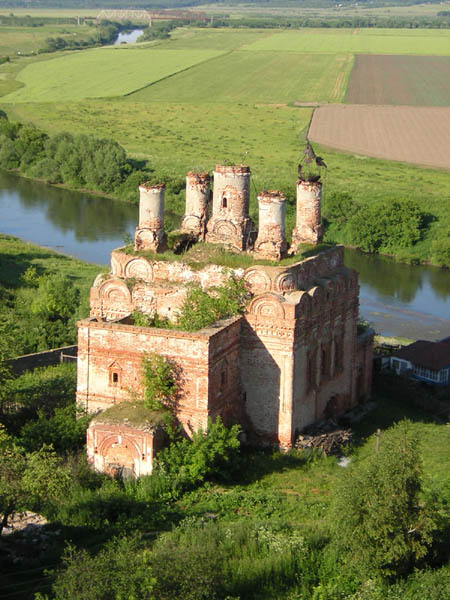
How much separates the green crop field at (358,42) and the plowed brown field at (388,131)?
36481mm

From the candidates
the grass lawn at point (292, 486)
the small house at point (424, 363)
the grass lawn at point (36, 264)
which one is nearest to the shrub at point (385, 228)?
the grass lawn at point (36, 264)

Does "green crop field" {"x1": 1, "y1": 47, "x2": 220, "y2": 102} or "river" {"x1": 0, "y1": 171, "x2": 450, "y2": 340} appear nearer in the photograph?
"river" {"x1": 0, "y1": 171, "x2": 450, "y2": 340}

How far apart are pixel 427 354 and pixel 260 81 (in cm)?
6569

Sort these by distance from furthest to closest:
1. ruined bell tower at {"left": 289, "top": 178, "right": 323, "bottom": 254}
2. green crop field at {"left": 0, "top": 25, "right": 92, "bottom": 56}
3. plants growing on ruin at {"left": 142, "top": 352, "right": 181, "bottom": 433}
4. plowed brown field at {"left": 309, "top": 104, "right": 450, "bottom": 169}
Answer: green crop field at {"left": 0, "top": 25, "right": 92, "bottom": 56} → plowed brown field at {"left": 309, "top": 104, "right": 450, "bottom": 169} → ruined bell tower at {"left": 289, "top": 178, "right": 323, "bottom": 254} → plants growing on ruin at {"left": 142, "top": 352, "right": 181, "bottom": 433}

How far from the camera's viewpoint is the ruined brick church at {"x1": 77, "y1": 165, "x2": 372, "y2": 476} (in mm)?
18016

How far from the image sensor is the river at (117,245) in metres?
33.9

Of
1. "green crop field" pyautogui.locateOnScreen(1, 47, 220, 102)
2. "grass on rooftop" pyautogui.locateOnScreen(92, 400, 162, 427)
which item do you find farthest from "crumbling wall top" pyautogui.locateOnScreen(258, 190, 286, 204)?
"green crop field" pyautogui.locateOnScreen(1, 47, 220, 102)

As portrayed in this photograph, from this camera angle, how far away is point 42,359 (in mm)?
24078

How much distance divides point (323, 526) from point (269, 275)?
523cm

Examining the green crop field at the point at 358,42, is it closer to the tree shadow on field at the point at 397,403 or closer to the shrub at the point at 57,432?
the tree shadow on field at the point at 397,403

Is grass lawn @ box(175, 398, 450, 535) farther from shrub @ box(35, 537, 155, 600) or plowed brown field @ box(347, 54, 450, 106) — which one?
plowed brown field @ box(347, 54, 450, 106)

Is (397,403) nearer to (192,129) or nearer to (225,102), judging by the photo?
(192,129)

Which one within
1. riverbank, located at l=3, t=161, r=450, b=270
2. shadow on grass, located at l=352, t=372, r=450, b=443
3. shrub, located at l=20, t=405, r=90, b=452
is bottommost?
riverbank, located at l=3, t=161, r=450, b=270

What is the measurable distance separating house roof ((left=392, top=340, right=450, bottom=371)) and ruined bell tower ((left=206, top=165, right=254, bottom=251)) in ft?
22.8
